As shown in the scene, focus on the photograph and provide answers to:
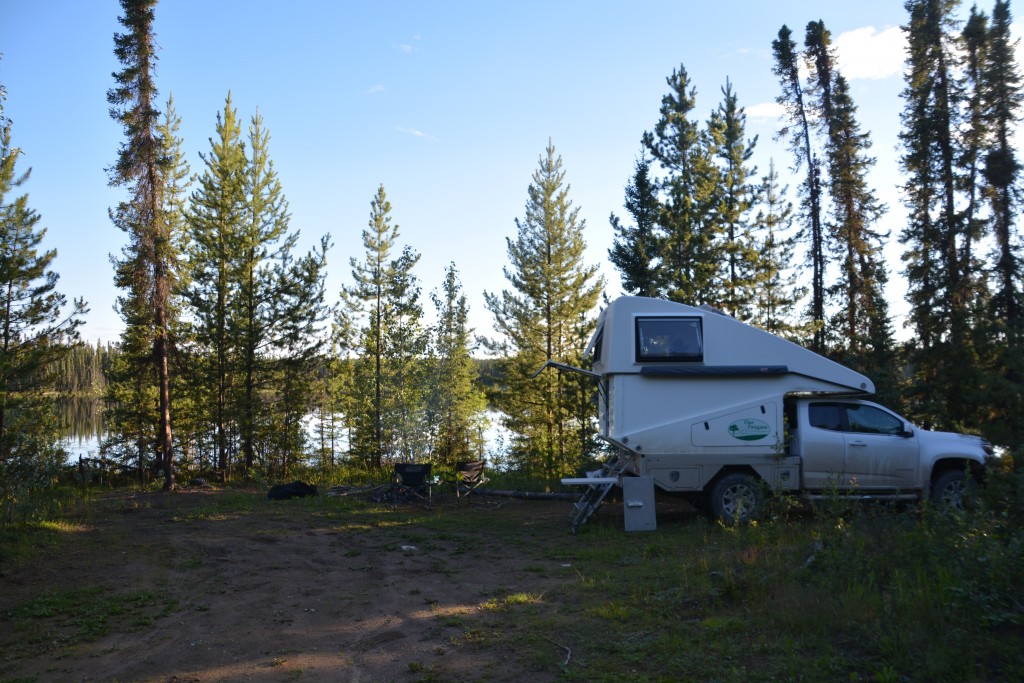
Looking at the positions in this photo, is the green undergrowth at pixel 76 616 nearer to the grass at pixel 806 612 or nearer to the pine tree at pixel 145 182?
the grass at pixel 806 612

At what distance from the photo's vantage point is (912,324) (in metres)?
18.2

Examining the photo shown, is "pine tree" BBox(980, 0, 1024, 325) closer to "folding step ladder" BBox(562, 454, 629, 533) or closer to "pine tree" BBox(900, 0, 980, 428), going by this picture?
"pine tree" BBox(900, 0, 980, 428)

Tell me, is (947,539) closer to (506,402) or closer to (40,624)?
(40,624)

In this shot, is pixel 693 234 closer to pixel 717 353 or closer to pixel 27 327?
pixel 717 353

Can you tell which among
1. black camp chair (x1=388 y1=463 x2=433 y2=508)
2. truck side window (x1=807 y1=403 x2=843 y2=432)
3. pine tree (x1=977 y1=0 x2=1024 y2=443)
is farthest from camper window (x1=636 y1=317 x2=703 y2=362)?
pine tree (x1=977 y1=0 x2=1024 y2=443)

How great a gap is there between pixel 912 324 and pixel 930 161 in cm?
427

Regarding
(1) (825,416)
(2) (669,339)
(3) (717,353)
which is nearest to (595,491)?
(2) (669,339)

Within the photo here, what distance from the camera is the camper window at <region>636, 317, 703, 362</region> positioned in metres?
10.2

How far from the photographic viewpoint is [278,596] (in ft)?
23.5

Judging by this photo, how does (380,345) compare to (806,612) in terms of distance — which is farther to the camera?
(380,345)

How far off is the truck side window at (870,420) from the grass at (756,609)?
2.47m

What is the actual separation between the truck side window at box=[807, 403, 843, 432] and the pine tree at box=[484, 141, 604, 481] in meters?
12.5

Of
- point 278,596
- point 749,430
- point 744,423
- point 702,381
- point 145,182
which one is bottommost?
point 278,596

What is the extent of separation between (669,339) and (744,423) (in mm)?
1622
